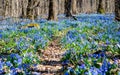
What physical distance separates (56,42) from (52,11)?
1055cm

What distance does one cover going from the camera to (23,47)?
10.3m

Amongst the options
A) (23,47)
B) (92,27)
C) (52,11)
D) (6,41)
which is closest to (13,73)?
(23,47)

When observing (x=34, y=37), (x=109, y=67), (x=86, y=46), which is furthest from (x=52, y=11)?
(x=109, y=67)

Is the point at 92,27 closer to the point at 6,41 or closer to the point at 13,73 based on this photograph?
the point at 6,41

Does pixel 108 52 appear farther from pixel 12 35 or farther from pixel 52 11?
pixel 52 11

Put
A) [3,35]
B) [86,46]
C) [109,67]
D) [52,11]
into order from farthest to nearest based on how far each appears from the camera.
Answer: [52,11] → [3,35] → [86,46] → [109,67]

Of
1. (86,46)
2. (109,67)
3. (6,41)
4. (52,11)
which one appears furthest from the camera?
(52,11)

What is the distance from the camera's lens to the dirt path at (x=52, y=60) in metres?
8.36

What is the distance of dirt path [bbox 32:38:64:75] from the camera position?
329 inches

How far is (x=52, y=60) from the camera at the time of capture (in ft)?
34.5

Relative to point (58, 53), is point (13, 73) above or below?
above

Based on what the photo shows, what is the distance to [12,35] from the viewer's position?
1477 cm

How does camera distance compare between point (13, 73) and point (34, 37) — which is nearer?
point (13, 73)

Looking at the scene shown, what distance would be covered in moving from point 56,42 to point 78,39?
6.37 ft
